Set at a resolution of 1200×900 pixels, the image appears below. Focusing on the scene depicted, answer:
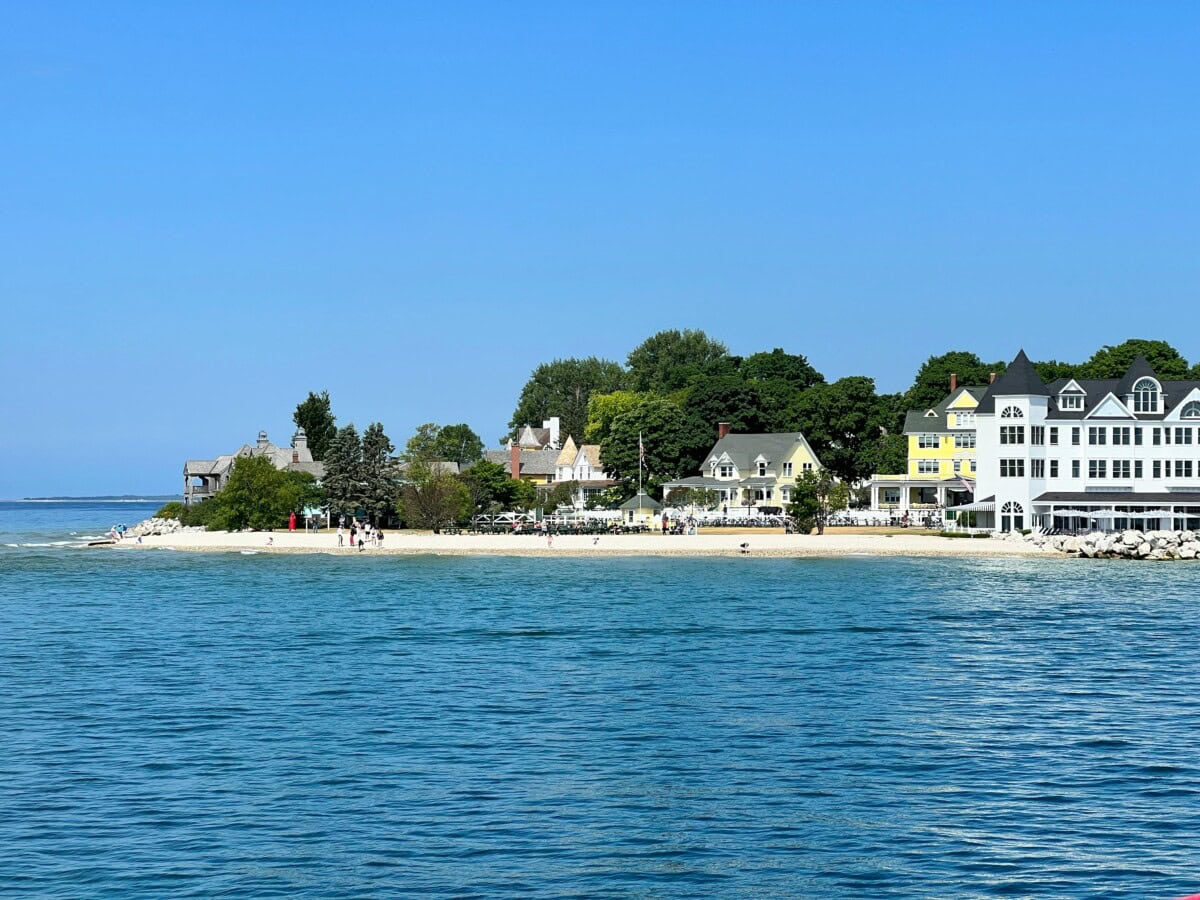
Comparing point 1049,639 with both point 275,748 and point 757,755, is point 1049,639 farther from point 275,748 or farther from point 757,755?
point 275,748

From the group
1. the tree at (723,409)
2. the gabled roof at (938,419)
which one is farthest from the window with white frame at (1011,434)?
the tree at (723,409)

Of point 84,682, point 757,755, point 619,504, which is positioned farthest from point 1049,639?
point 619,504

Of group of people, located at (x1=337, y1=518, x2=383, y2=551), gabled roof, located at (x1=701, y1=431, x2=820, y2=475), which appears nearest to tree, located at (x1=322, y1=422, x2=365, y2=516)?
group of people, located at (x1=337, y1=518, x2=383, y2=551)

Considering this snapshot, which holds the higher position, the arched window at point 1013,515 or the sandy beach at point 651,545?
the arched window at point 1013,515

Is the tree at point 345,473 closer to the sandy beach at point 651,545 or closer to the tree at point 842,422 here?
the sandy beach at point 651,545

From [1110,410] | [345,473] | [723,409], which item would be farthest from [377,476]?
[1110,410]

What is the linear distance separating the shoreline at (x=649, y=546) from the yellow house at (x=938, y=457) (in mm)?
19213

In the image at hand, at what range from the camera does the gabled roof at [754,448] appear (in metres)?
113

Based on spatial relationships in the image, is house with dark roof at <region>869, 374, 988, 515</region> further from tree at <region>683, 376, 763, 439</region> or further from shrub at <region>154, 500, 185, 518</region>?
shrub at <region>154, 500, 185, 518</region>

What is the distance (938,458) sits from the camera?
354 feet

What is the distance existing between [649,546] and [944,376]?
47785mm

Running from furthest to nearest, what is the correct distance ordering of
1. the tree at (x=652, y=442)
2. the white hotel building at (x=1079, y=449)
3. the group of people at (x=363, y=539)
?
the tree at (x=652, y=442)
the white hotel building at (x=1079, y=449)
the group of people at (x=363, y=539)

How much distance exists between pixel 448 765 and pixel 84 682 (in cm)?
1402

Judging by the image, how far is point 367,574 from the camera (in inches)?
2837
